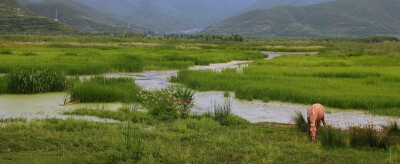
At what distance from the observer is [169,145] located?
23.9 ft

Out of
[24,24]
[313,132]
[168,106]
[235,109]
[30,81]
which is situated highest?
[24,24]

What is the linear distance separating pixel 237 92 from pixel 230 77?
438 cm

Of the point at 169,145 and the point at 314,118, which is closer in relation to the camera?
the point at 169,145

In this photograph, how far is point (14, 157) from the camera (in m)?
6.32

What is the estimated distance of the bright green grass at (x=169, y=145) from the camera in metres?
6.53

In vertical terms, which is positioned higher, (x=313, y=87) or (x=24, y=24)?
(x=24, y=24)

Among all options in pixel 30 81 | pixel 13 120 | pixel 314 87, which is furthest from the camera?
pixel 314 87

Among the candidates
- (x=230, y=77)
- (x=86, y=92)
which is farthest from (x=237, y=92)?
(x=86, y=92)

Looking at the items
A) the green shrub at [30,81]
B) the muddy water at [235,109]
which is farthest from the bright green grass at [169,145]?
the green shrub at [30,81]

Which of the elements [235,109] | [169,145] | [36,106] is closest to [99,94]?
[36,106]

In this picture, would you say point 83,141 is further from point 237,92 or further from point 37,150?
point 237,92

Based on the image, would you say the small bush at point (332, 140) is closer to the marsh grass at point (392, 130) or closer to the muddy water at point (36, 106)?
the marsh grass at point (392, 130)

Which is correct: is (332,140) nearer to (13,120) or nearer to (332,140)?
(332,140)

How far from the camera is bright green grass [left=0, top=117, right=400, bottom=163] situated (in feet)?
21.4
